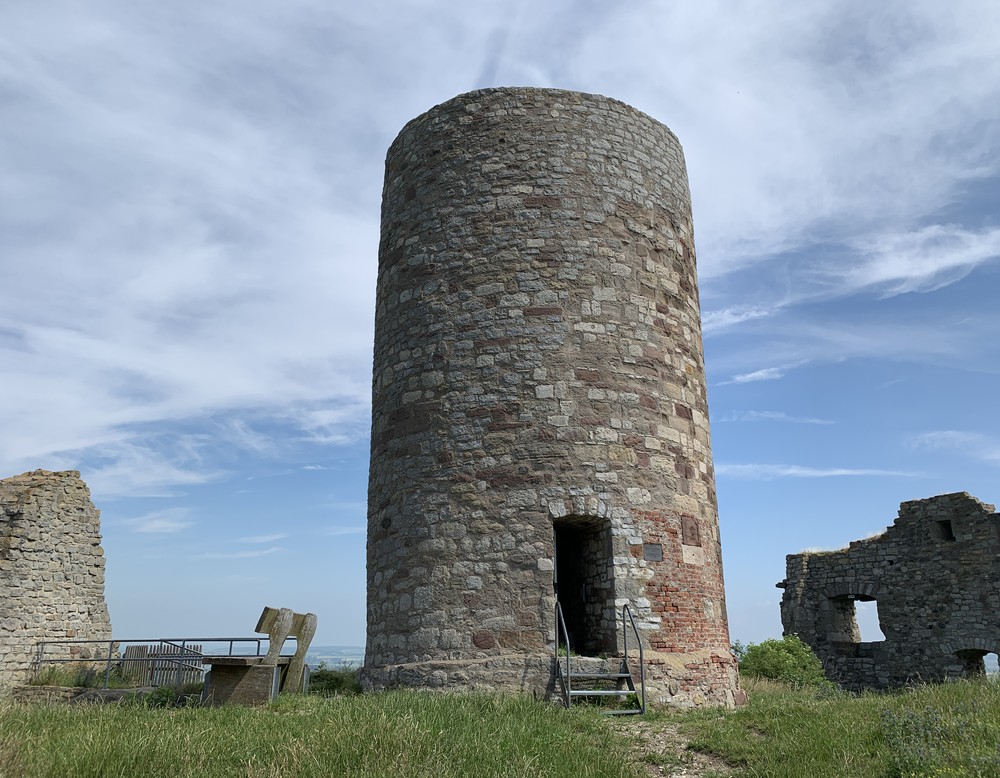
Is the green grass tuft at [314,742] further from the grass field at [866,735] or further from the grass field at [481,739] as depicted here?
the grass field at [866,735]

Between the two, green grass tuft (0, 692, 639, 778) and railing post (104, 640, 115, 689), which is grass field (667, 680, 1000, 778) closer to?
green grass tuft (0, 692, 639, 778)

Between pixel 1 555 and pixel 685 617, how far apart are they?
1296 centimetres

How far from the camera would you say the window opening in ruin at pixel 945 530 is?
1741 centimetres

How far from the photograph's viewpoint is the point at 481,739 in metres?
5.88

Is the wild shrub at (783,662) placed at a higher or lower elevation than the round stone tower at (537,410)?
lower

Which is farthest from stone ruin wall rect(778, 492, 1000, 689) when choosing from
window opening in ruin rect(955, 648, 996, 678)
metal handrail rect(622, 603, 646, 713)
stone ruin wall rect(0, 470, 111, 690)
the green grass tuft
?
stone ruin wall rect(0, 470, 111, 690)

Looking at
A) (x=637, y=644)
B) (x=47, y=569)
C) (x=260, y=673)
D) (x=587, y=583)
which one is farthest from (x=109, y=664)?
(x=637, y=644)

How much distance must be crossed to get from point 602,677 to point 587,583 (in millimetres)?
1409

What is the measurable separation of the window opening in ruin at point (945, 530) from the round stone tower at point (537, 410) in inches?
379

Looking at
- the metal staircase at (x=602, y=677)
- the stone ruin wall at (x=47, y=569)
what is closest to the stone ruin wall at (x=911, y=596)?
the metal staircase at (x=602, y=677)

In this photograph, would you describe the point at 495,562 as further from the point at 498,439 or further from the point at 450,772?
the point at 450,772

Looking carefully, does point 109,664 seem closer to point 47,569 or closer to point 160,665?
point 160,665

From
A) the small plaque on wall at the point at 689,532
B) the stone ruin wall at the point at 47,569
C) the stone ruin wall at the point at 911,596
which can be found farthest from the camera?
the stone ruin wall at the point at 911,596

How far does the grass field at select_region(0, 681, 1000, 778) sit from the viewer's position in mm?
4988
